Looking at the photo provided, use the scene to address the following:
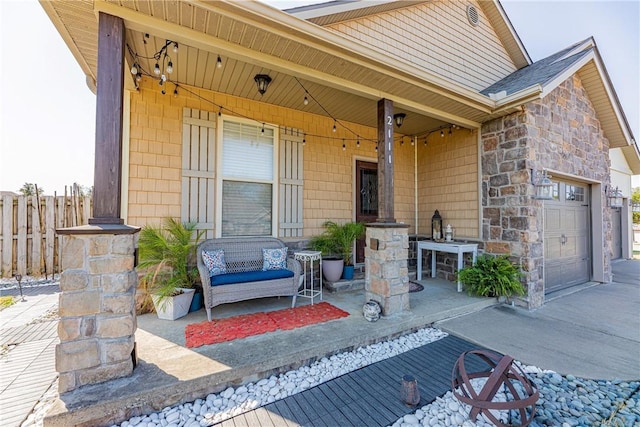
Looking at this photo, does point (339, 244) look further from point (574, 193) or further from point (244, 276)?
point (574, 193)

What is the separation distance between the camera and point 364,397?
7.08ft

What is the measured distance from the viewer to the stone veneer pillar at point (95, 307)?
1.99 metres

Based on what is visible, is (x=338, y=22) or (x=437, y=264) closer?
(x=338, y=22)

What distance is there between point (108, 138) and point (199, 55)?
170cm

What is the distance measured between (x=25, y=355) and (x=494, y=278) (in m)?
5.96

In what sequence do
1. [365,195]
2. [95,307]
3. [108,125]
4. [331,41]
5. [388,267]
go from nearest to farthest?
1. [95,307]
2. [108,125]
3. [331,41]
4. [388,267]
5. [365,195]

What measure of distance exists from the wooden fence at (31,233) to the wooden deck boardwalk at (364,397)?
18.8 feet

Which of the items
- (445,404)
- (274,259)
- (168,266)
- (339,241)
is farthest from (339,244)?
(445,404)

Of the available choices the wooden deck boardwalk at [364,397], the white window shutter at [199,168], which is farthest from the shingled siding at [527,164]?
the white window shutter at [199,168]

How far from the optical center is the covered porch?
1.88 metres

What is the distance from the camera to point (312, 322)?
3.20 m

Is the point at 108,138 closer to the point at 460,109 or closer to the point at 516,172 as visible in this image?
the point at 460,109

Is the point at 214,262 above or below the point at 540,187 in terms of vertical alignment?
below

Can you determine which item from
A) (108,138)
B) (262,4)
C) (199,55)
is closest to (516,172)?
(262,4)
